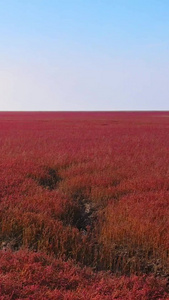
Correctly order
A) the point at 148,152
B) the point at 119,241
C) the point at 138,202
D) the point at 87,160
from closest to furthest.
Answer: the point at 119,241, the point at 138,202, the point at 87,160, the point at 148,152

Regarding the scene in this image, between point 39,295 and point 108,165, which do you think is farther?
point 108,165

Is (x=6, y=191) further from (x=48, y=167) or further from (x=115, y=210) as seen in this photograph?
(x=48, y=167)

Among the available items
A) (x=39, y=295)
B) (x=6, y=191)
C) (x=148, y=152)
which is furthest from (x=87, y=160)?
(x=39, y=295)

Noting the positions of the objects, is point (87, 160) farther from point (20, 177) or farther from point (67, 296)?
point (67, 296)

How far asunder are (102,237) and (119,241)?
0.30 metres

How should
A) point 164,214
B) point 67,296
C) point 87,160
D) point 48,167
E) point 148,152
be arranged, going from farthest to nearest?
point 148,152 → point 87,160 → point 48,167 → point 164,214 → point 67,296

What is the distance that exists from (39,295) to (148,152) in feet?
37.4

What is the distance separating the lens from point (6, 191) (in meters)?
7.39

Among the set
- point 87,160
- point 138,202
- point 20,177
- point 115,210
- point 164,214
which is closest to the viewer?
point 164,214

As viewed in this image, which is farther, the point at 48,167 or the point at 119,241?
the point at 48,167

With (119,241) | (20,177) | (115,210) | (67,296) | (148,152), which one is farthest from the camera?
(148,152)

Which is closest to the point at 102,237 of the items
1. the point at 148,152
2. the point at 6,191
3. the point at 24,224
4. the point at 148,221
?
the point at 148,221

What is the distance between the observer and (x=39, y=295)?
355cm

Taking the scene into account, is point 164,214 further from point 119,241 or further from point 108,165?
point 108,165
